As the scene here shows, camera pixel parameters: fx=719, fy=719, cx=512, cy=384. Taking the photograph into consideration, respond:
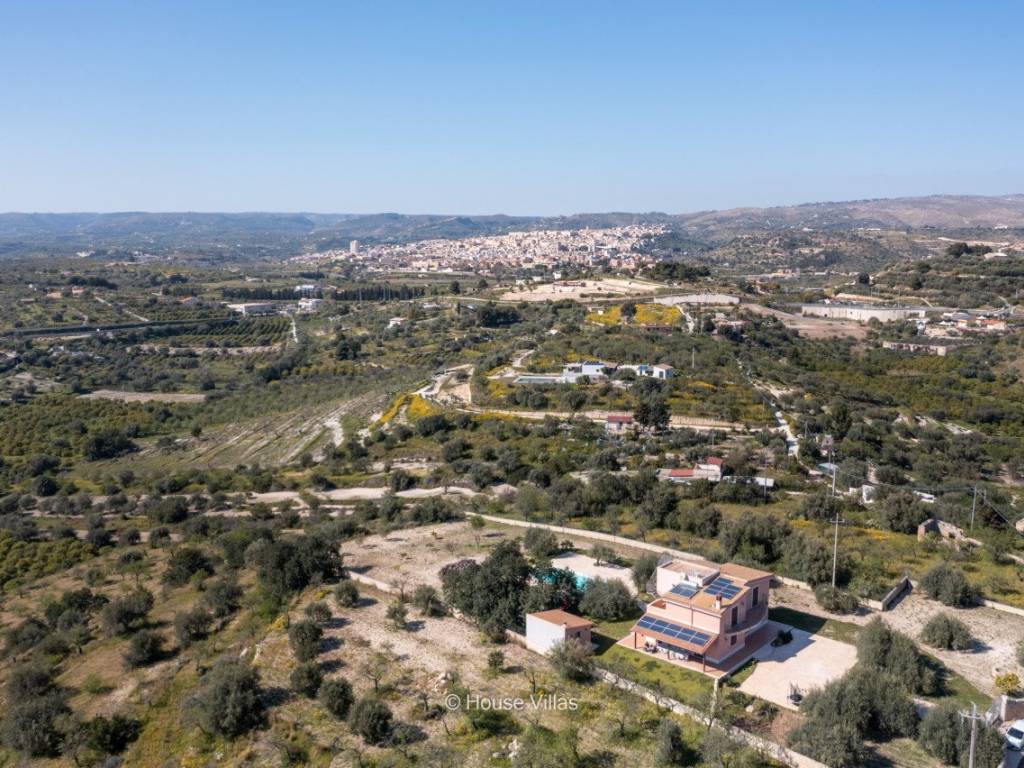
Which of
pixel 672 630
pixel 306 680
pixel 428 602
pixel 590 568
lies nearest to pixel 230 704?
pixel 306 680

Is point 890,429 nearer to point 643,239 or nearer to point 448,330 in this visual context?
point 448,330

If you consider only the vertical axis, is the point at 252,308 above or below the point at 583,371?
below

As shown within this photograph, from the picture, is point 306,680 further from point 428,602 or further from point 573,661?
point 573,661

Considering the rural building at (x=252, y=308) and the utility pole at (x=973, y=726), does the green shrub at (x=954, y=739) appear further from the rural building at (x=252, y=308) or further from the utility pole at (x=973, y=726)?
A: the rural building at (x=252, y=308)

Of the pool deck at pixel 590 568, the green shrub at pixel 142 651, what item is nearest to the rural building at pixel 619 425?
the pool deck at pixel 590 568

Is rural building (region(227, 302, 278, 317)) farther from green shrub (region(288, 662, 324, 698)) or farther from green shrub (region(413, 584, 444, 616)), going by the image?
green shrub (region(288, 662, 324, 698))

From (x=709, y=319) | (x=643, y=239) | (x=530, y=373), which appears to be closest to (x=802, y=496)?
(x=530, y=373)

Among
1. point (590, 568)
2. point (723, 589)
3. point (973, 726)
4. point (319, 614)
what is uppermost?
point (973, 726)
